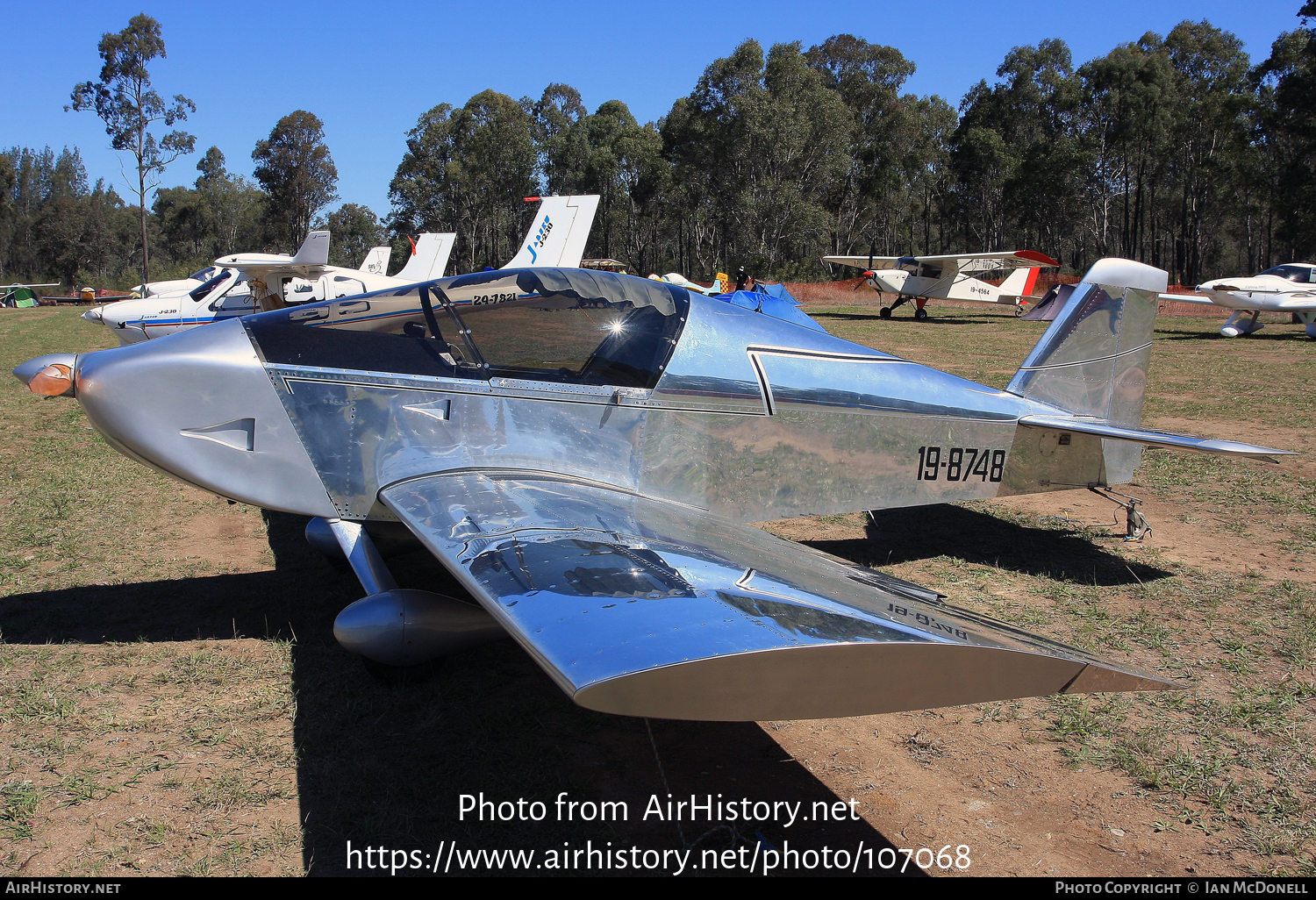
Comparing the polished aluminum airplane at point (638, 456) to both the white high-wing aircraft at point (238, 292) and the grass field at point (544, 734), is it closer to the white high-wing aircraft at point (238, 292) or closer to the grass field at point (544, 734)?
the grass field at point (544, 734)

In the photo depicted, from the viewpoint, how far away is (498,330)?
4.14 metres

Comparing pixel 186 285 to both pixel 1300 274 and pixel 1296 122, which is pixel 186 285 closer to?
pixel 1300 274

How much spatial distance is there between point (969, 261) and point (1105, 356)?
1173 inches

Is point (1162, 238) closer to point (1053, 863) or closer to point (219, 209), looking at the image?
point (1053, 863)

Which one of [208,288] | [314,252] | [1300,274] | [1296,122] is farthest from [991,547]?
[1296,122]

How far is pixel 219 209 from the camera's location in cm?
8444

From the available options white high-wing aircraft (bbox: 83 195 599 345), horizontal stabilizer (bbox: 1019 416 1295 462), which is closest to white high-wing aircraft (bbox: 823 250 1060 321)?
white high-wing aircraft (bbox: 83 195 599 345)

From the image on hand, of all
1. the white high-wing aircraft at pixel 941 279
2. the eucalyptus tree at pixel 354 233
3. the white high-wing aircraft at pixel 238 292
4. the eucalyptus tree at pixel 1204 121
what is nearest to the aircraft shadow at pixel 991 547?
the white high-wing aircraft at pixel 238 292

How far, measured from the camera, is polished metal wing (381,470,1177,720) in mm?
1840

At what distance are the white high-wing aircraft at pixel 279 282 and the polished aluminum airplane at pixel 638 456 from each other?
1402cm

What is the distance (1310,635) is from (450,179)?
69230mm

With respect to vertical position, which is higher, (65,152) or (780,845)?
(65,152)

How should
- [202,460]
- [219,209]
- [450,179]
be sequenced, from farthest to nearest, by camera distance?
[219,209] → [450,179] → [202,460]

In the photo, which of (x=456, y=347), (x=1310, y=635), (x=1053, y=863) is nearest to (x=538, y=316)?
(x=456, y=347)
